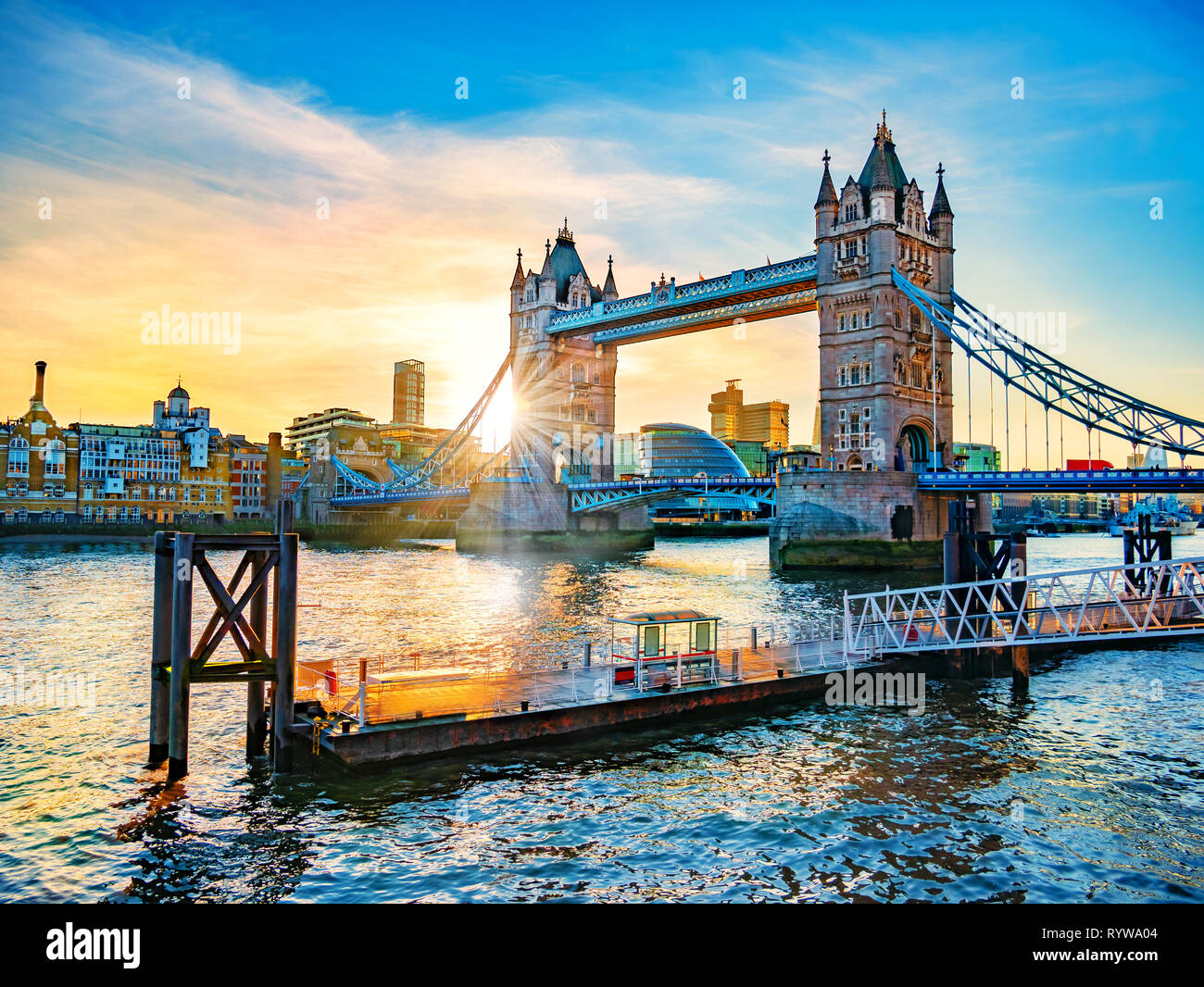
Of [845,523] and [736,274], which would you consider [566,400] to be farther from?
[845,523]

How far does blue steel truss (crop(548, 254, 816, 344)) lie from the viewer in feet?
278

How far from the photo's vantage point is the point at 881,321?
241 ft

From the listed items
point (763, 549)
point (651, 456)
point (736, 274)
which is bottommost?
point (763, 549)

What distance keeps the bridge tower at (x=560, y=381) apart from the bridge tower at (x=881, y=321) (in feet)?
127

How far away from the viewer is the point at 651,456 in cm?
16625

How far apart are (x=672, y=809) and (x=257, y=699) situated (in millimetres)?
9193

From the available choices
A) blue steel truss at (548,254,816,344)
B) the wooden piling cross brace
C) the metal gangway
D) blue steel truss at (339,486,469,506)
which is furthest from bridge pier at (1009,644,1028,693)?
blue steel truss at (339,486,469,506)

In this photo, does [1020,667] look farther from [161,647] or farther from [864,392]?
[864,392]

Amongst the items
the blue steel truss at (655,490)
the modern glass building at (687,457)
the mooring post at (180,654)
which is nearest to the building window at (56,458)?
the blue steel truss at (655,490)

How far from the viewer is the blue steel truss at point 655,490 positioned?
81312mm

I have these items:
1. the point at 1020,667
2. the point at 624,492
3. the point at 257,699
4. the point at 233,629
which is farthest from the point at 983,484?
the point at 233,629

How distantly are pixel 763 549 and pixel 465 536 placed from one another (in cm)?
4094
